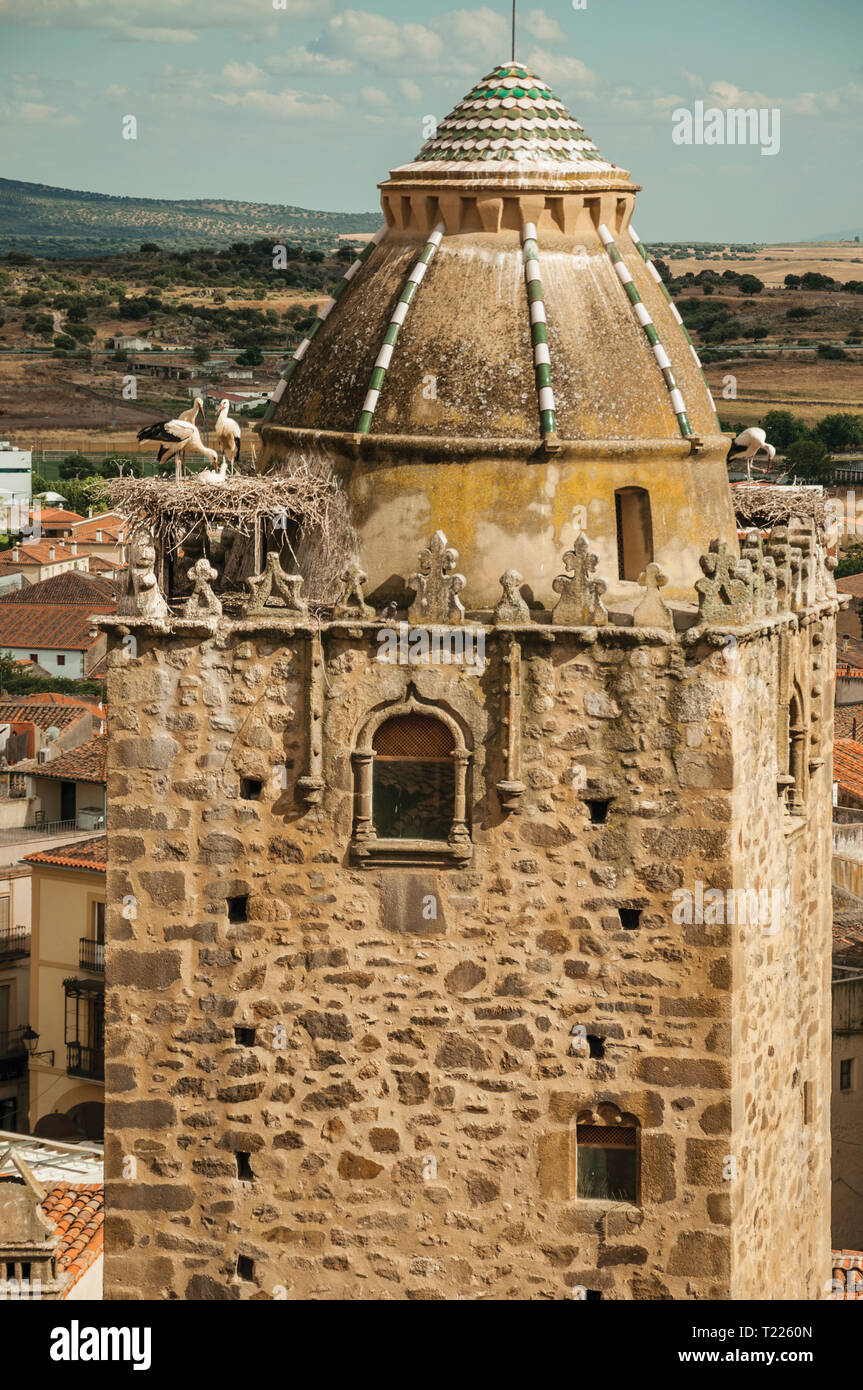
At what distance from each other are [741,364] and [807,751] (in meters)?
123

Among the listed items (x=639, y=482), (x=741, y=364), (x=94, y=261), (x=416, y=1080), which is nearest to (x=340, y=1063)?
(x=416, y=1080)

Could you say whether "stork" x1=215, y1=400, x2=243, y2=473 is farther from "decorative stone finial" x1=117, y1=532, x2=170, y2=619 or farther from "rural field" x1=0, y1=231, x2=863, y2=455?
"rural field" x1=0, y1=231, x2=863, y2=455

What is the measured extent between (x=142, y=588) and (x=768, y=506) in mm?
5696

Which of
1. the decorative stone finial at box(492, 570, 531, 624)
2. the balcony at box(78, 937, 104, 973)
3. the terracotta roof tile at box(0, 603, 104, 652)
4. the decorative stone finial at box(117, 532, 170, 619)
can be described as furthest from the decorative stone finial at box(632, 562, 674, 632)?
the terracotta roof tile at box(0, 603, 104, 652)

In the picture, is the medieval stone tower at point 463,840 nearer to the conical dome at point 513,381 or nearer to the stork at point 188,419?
the conical dome at point 513,381

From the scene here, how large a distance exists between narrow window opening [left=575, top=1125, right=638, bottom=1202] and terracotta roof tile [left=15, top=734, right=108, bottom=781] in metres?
43.1

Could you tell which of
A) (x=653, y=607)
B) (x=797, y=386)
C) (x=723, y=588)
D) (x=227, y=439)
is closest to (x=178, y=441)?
(x=227, y=439)

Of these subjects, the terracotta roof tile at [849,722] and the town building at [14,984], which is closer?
the town building at [14,984]

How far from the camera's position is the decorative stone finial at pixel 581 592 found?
17.3 metres

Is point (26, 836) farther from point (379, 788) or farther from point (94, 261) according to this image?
point (94, 261)

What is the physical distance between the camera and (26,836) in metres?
60.9

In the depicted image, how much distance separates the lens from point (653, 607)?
17344mm

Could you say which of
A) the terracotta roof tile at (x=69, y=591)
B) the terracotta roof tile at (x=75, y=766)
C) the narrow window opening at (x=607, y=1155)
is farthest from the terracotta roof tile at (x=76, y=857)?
the terracotta roof tile at (x=69, y=591)

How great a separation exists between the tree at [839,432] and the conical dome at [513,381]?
335 ft
